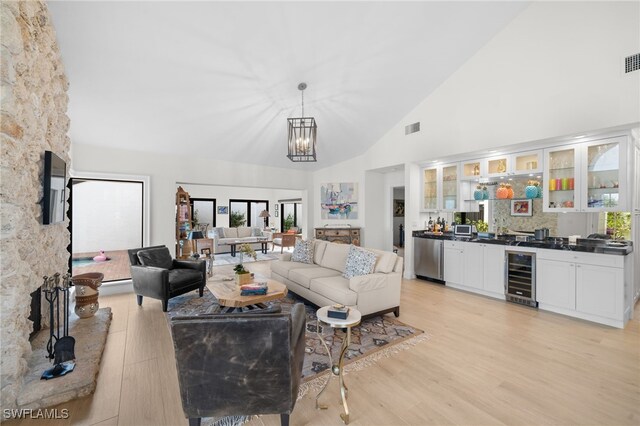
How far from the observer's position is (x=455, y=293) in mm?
4953

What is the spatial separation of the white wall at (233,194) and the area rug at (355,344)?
7.57 metres

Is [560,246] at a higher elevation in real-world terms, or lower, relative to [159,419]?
higher

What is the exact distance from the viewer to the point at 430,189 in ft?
19.8

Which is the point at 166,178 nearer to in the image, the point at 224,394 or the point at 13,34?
the point at 13,34

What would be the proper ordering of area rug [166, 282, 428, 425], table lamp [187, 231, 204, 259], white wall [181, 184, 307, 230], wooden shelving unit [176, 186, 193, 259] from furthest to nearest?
1. white wall [181, 184, 307, 230]
2. table lamp [187, 231, 204, 259]
3. wooden shelving unit [176, 186, 193, 259]
4. area rug [166, 282, 428, 425]

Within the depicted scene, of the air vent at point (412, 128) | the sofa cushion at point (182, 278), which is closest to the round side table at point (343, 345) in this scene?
the sofa cushion at point (182, 278)

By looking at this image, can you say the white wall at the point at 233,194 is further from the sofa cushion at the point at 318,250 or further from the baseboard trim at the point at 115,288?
the baseboard trim at the point at 115,288

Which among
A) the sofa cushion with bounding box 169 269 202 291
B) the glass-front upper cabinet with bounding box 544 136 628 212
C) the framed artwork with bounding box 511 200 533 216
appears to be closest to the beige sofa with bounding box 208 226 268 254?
the sofa cushion with bounding box 169 269 202 291

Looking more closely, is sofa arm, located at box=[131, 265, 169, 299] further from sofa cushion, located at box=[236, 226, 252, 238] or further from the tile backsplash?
the tile backsplash

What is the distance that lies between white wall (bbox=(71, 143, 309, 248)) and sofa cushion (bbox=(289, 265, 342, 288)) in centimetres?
292

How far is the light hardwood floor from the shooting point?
203 cm

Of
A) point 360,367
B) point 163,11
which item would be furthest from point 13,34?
point 360,367

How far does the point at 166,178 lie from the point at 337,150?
12.5 feet

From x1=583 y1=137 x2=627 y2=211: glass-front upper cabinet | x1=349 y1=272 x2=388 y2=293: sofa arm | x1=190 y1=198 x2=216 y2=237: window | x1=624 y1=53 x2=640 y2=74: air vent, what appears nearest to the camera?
x1=624 y1=53 x2=640 y2=74: air vent
